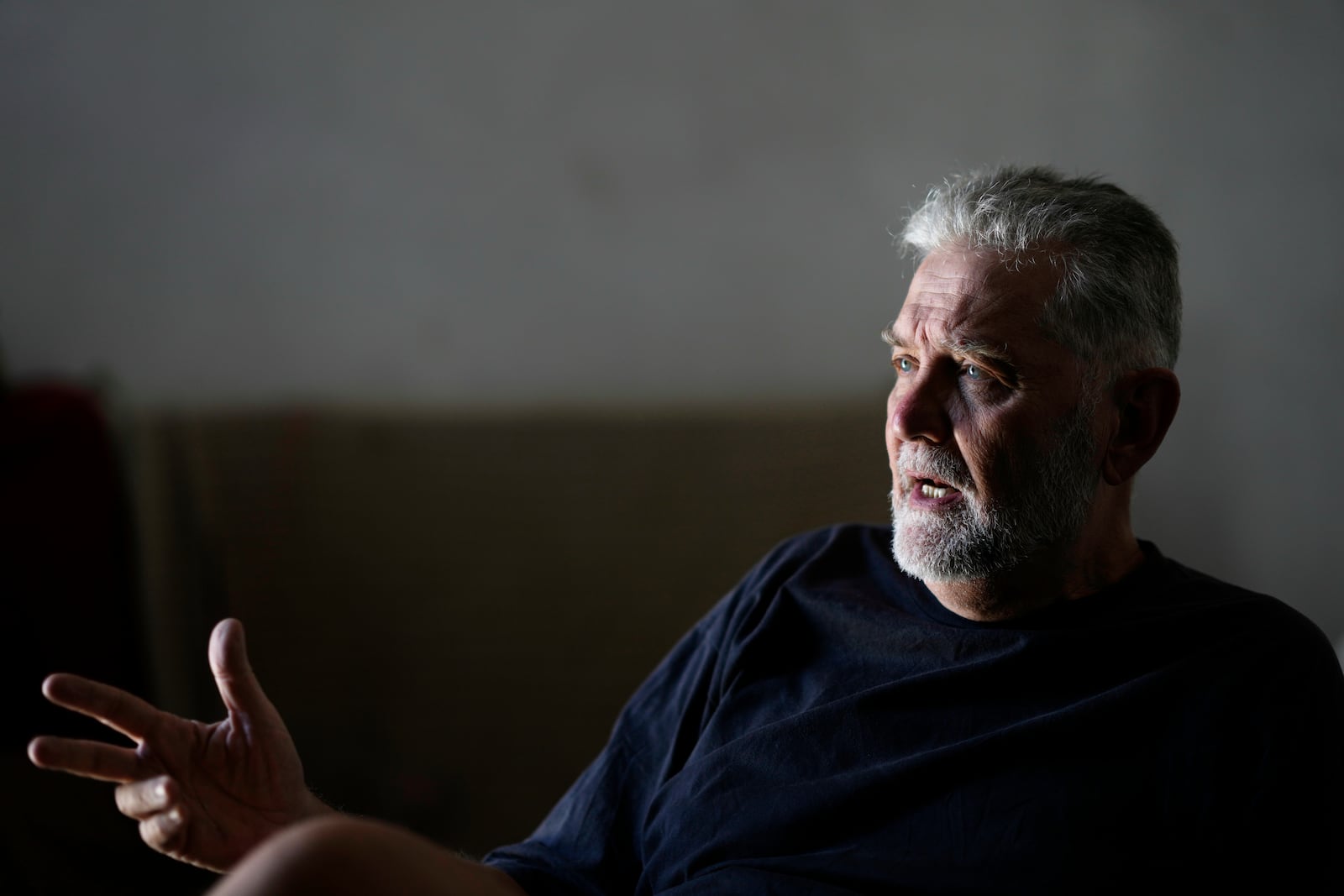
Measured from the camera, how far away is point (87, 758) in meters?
0.95

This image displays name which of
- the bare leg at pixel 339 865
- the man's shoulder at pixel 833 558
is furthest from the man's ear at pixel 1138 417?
the bare leg at pixel 339 865

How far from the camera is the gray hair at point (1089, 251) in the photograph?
113 cm

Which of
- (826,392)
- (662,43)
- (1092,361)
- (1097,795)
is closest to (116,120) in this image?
(662,43)

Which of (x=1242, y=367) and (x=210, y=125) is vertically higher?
(x=210, y=125)

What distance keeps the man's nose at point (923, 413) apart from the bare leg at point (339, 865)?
0.65 metres

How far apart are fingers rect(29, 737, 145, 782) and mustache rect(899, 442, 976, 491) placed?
2.75 ft

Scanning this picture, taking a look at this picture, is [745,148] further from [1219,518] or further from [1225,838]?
[1225,838]

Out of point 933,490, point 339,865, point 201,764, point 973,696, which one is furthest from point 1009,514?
point 201,764

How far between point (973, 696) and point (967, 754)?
75mm

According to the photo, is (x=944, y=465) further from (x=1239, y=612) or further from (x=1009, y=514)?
(x=1239, y=612)

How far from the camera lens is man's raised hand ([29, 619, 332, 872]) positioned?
0.94 meters

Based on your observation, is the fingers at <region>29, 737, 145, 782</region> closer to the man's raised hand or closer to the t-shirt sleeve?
the man's raised hand

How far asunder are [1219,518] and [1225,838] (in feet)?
4.84

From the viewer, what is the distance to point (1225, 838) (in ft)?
3.14
